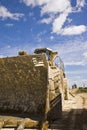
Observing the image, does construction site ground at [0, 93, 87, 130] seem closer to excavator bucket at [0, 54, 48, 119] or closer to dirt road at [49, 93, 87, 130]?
dirt road at [49, 93, 87, 130]

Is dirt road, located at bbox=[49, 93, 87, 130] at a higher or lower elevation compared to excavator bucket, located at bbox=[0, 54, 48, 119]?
lower

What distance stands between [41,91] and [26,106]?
67.5 inches

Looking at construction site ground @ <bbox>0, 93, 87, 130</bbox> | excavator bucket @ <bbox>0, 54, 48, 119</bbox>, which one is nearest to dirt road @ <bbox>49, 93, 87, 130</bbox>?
construction site ground @ <bbox>0, 93, 87, 130</bbox>

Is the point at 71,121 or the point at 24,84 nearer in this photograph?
the point at 71,121

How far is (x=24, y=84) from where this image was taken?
20.8 m

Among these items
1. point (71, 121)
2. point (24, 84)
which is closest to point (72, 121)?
point (71, 121)

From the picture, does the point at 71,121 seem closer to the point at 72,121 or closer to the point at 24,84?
the point at 72,121

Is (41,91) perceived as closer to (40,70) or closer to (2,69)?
(40,70)

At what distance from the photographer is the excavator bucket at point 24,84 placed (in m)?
20.1

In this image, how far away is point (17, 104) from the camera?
21047 millimetres

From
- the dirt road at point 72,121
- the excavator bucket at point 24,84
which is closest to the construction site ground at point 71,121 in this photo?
the dirt road at point 72,121

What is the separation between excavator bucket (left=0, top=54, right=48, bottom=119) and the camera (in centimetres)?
2008

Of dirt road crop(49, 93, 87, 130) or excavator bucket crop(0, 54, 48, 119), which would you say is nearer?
dirt road crop(49, 93, 87, 130)

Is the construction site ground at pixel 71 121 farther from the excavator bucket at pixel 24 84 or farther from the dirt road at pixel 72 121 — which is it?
the excavator bucket at pixel 24 84
